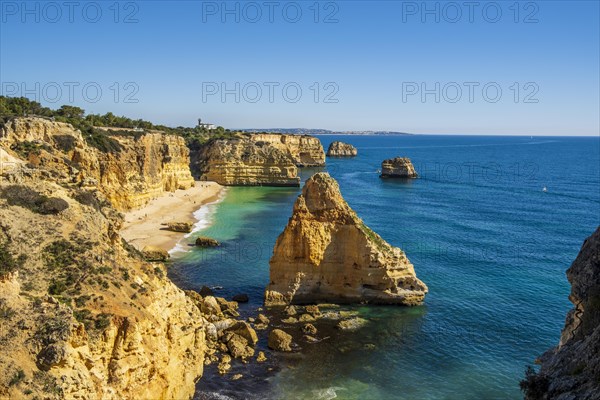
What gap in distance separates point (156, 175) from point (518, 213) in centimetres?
6380

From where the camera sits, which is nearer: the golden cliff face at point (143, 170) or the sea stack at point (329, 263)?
the sea stack at point (329, 263)

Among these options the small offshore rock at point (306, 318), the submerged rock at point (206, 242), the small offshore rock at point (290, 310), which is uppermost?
the submerged rock at point (206, 242)

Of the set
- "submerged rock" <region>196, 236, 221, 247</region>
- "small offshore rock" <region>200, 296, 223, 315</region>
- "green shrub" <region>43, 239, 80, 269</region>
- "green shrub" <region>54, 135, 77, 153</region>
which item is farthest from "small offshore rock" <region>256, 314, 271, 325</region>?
"green shrub" <region>54, 135, 77, 153</region>

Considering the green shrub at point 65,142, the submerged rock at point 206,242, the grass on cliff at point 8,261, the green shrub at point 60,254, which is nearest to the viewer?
A: the grass on cliff at point 8,261

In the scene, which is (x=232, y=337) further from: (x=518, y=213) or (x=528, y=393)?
(x=518, y=213)

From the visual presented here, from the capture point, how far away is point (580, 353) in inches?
499

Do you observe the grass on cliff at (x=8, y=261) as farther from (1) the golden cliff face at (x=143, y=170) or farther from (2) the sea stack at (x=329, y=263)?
(1) the golden cliff face at (x=143, y=170)

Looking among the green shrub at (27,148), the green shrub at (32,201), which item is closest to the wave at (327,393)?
the green shrub at (32,201)

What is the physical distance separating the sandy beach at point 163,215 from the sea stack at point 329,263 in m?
23.2

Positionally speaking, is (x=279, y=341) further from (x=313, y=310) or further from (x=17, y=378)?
(x=17, y=378)

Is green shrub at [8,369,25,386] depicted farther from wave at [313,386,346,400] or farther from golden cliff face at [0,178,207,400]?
wave at [313,386,346,400]

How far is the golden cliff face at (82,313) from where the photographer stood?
1606 cm

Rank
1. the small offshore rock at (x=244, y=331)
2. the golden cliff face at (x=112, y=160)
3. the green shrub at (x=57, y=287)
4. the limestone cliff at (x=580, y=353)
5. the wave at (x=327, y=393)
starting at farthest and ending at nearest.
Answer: the golden cliff face at (x=112, y=160)
the small offshore rock at (x=244, y=331)
the wave at (x=327, y=393)
the green shrub at (x=57, y=287)
the limestone cliff at (x=580, y=353)

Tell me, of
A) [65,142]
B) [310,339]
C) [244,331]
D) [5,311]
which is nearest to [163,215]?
[65,142]
